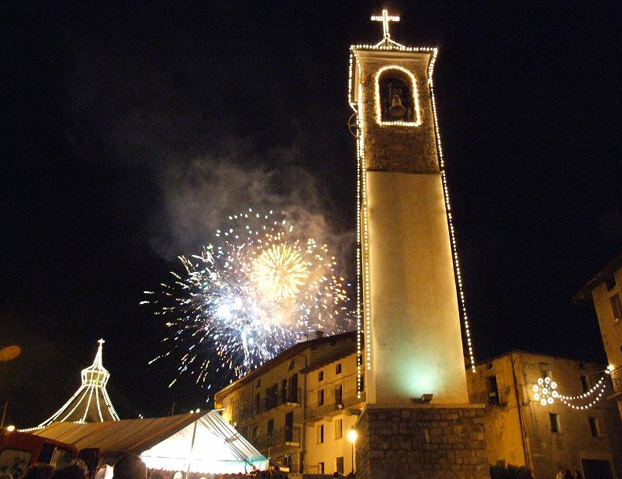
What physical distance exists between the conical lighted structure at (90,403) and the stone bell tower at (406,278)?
11969 millimetres

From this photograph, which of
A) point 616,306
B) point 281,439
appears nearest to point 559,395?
point 616,306

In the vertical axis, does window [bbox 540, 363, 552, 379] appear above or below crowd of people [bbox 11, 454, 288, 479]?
above

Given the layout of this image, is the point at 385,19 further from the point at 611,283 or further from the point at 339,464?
the point at 339,464

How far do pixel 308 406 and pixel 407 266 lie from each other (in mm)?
18016

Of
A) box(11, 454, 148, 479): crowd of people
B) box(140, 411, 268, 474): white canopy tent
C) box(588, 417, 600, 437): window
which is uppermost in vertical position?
box(588, 417, 600, 437): window

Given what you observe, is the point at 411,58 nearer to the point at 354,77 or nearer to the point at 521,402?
the point at 354,77

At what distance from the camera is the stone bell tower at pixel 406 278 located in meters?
10.6

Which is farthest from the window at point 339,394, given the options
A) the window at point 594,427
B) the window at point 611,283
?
the window at point 611,283

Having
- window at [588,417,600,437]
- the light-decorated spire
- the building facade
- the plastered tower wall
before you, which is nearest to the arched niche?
the plastered tower wall

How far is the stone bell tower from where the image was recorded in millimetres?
10617

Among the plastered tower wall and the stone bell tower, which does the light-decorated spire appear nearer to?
the stone bell tower

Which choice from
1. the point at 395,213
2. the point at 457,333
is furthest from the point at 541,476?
the point at 395,213

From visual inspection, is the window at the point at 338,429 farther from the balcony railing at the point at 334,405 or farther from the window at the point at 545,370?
the window at the point at 545,370

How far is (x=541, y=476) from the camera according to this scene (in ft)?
66.0
